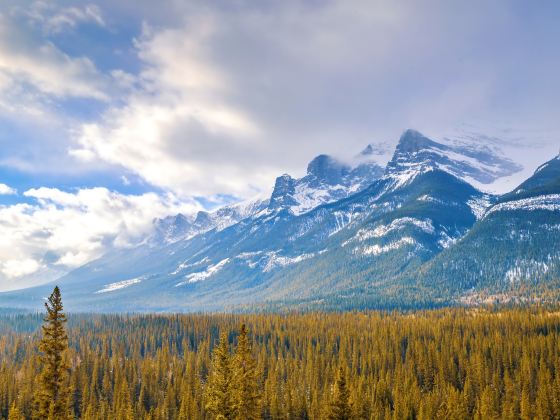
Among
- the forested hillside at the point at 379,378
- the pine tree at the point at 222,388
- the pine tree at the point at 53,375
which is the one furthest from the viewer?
the forested hillside at the point at 379,378

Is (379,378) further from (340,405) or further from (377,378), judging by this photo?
(340,405)

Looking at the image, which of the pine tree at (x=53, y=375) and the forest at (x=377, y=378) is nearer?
the pine tree at (x=53, y=375)

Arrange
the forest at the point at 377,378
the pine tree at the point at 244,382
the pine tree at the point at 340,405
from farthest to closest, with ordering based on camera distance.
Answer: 1. the forest at the point at 377,378
2. the pine tree at the point at 244,382
3. the pine tree at the point at 340,405

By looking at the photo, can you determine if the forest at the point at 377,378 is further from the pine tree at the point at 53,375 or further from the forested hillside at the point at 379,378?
the pine tree at the point at 53,375

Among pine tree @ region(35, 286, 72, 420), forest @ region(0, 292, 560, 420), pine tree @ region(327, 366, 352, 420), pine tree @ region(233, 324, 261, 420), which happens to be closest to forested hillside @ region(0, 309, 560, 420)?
forest @ region(0, 292, 560, 420)

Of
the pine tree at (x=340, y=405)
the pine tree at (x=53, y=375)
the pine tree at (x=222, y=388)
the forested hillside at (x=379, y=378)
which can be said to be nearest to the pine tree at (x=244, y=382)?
the pine tree at (x=222, y=388)

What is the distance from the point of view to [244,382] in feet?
206

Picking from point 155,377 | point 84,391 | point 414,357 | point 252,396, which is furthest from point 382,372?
point 252,396

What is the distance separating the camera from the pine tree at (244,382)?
6197 cm

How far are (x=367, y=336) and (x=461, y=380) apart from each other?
165 ft

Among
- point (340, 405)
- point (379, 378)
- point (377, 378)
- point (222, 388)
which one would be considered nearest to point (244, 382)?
point (222, 388)

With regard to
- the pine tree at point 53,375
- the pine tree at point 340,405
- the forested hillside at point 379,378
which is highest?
the pine tree at point 53,375

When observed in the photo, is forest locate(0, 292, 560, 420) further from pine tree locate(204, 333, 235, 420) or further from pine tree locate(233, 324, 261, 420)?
pine tree locate(204, 333, 235, 420)

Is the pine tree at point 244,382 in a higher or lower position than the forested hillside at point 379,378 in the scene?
higher
